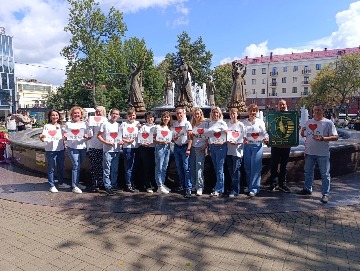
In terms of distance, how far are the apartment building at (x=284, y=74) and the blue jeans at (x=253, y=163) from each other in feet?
263

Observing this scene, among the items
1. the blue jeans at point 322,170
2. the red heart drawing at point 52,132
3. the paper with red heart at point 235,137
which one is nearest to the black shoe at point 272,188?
the blue jeans at point 322,170

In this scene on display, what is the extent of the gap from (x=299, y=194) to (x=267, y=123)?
5.23 ft

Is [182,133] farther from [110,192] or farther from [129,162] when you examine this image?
[110,192]

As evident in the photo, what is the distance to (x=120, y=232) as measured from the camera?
15.2 ft

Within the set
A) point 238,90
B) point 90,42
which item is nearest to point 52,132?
point 238,90

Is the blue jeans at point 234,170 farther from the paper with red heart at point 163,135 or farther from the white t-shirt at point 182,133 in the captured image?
the paper with red heart at point 163,135

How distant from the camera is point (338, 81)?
154 ft

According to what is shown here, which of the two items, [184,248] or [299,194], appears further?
[299,194]

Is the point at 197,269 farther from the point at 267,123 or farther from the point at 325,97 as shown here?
the point at 325,97

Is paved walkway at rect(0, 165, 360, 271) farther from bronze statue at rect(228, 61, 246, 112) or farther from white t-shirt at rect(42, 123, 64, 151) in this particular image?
bronze statue at rect(228, 61, 246, 112)

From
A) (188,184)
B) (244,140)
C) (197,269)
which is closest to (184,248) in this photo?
(197,269)

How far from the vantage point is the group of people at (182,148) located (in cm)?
619

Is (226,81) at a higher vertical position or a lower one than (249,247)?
higher

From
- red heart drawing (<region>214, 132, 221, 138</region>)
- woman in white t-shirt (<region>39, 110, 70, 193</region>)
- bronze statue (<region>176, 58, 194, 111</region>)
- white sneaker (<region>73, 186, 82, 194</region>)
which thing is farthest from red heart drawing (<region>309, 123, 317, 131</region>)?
bronze statue (<region>176, 58, 194, 111</region>)
